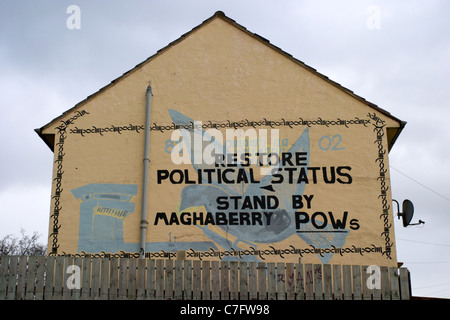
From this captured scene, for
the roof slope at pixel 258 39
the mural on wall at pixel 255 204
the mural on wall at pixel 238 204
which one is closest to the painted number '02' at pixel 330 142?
the mural on wall at pixel 238 204

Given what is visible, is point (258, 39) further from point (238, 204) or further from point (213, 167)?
point (238, 204)

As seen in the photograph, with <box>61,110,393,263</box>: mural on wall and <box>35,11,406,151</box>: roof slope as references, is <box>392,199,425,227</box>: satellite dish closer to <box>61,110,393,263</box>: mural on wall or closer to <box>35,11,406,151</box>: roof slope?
<box>61,110,393,263</box>: mural on wall

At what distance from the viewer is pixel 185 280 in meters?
11.7

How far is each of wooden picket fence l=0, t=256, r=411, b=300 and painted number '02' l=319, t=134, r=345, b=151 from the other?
4.26 meters

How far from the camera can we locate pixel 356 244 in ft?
47.7

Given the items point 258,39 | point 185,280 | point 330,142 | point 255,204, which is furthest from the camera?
point 258,39

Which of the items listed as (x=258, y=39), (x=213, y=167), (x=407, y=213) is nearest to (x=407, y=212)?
(x=407, y=213)

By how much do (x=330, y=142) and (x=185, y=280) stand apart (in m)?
5.75

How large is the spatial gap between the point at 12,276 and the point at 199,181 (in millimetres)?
5332

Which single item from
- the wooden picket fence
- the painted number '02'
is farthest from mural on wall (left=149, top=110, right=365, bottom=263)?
the wooden picket fence
